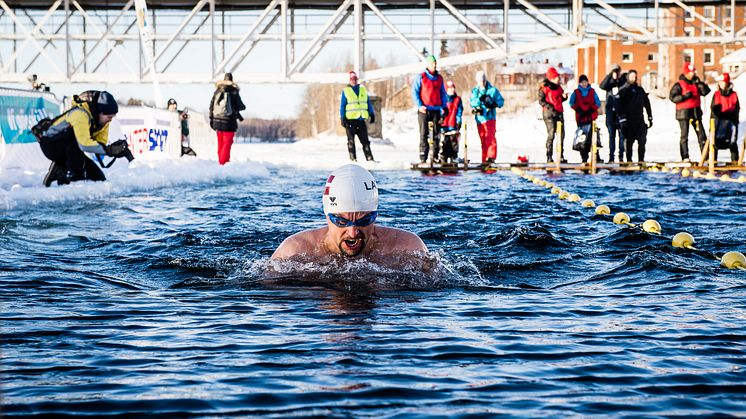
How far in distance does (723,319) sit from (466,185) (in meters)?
11.5

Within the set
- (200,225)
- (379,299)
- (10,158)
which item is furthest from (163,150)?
(379,299)

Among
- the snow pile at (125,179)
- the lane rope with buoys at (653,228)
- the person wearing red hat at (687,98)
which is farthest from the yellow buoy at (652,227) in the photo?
the person wearing red hat at (687,98)

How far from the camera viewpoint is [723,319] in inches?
230

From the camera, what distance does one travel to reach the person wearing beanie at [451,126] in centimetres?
2270

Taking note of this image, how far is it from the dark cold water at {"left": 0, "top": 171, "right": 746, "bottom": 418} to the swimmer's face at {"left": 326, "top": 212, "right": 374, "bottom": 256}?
0.14 metres

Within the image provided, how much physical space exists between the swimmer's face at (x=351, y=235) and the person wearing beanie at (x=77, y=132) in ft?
23.2

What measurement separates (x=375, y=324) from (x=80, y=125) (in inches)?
347

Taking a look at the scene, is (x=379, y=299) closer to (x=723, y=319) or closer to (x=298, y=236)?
(x=298, y=236)

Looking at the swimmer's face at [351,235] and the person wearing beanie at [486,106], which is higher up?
the person wearing beanie at [486,106]

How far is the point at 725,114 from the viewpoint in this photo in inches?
844

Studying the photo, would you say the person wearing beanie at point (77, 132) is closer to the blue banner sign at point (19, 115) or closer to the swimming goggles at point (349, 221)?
the blue banner sign at point (19, 115)

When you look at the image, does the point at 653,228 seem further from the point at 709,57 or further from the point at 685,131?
the point at 709,57

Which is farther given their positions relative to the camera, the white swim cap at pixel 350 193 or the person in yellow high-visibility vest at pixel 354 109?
the person in yellow high-visibility vest at pixel 354 109

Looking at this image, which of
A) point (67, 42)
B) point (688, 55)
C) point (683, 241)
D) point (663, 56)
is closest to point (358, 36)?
point (67, 42)
